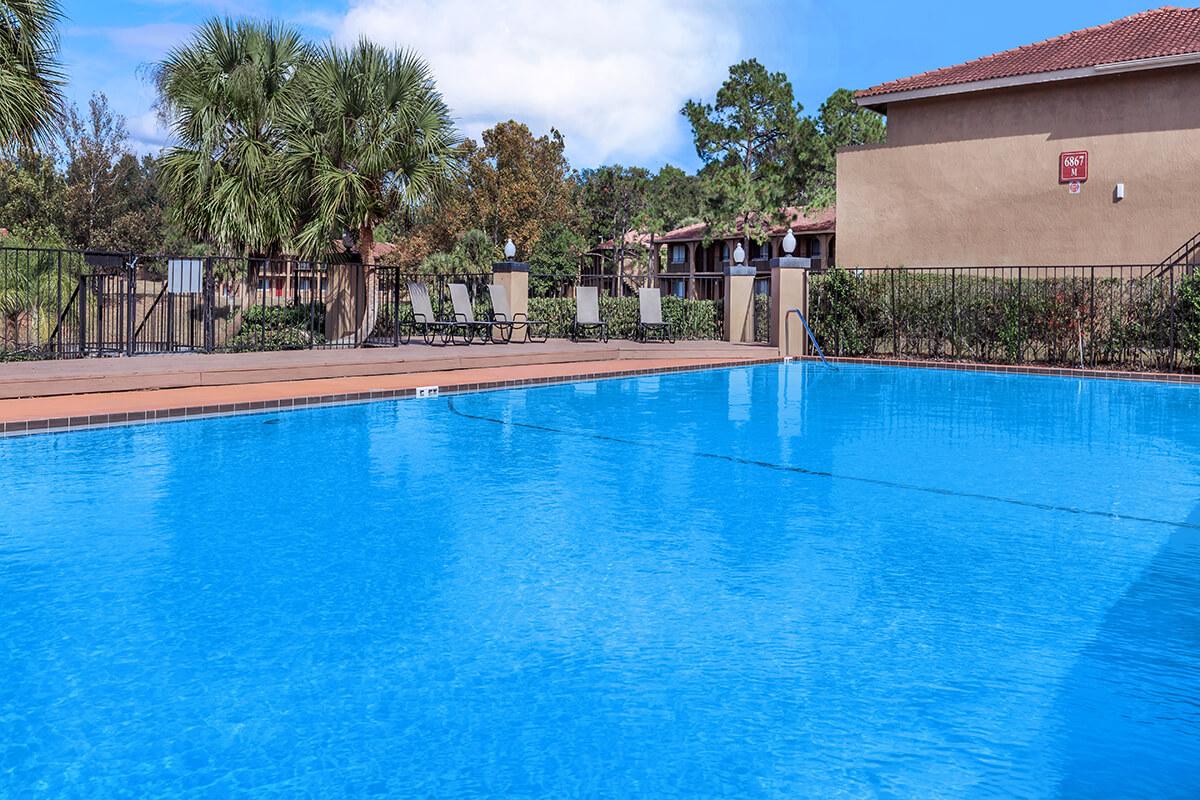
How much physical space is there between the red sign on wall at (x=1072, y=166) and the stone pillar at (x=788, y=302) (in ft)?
20.0

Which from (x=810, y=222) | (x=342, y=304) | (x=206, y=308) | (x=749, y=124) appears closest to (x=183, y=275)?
(x=206, y=308)

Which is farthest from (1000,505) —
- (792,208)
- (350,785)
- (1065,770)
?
(792,208)

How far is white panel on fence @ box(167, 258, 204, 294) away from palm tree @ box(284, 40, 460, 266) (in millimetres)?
4105

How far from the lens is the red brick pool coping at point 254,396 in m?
8.92

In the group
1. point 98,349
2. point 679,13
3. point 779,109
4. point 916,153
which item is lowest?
point 98,349

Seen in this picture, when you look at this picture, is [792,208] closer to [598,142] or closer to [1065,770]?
[598,142]

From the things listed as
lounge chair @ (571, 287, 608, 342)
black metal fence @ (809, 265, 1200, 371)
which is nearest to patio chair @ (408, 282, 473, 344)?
lounge chair @ (571, 287, 608, 342)

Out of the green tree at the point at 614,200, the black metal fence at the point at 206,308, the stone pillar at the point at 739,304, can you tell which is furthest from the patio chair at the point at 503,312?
the green tree at the point at 614,200

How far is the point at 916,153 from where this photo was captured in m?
23.3

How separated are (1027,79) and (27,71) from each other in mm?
18061

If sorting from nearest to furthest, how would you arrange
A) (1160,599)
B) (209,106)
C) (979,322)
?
(1160,599)
(979,322)
(209,106)

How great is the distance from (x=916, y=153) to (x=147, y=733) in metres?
22.9

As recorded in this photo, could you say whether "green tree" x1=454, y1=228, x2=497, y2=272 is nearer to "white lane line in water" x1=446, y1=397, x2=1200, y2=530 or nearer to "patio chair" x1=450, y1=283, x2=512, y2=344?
"patio chair" x1=450, y1=283, x2=512, y2=344

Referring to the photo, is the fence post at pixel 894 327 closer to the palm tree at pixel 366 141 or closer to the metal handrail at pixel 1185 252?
the metal handrail at pixel 1185 252
